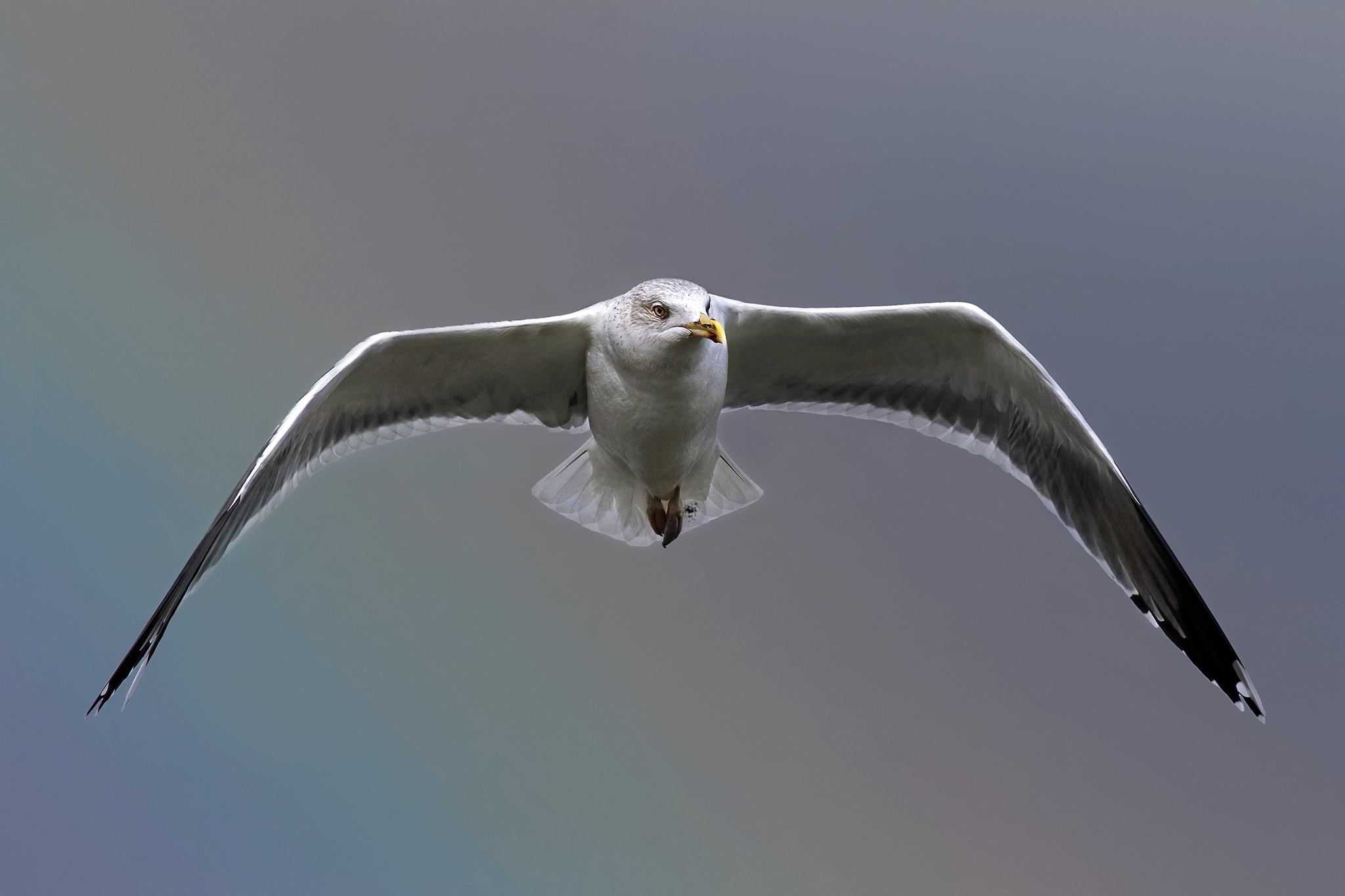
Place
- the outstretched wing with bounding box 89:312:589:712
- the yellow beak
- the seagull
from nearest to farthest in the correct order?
the yellow beak → the outstretched wing with bounding box 89:312:589:712 → the seagull

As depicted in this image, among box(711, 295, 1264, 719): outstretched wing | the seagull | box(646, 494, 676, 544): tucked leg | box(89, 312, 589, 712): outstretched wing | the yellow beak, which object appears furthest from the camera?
box(646, 494, 676, 544): tucked leg

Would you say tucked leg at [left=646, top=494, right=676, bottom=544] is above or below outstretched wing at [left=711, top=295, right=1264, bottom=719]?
below

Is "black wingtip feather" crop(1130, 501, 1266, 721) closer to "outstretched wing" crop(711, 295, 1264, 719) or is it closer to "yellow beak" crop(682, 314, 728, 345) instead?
"outstretched wing" crop(711, 295, 1264, 719)

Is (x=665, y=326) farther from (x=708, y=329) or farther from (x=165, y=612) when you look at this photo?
(x=165, y=612)

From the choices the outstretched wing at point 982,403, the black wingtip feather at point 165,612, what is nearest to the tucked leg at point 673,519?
the outstretched wing at point 982,403

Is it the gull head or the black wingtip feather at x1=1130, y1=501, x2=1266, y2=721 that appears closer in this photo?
the gull head

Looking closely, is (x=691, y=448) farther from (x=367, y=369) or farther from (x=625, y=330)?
(x=367, y=369)

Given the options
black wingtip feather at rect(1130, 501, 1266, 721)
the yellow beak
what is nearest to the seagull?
black wingtip feather at rect(1130, 501, 1266, 721)

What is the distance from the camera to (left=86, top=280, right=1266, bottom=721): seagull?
124 inches

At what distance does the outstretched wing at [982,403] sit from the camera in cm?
336

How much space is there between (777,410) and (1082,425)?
0.85 m

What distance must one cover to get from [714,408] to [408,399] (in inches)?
34.9

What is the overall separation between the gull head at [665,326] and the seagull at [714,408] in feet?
0.06

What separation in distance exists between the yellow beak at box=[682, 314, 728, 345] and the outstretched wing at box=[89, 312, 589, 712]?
1.47 ft
